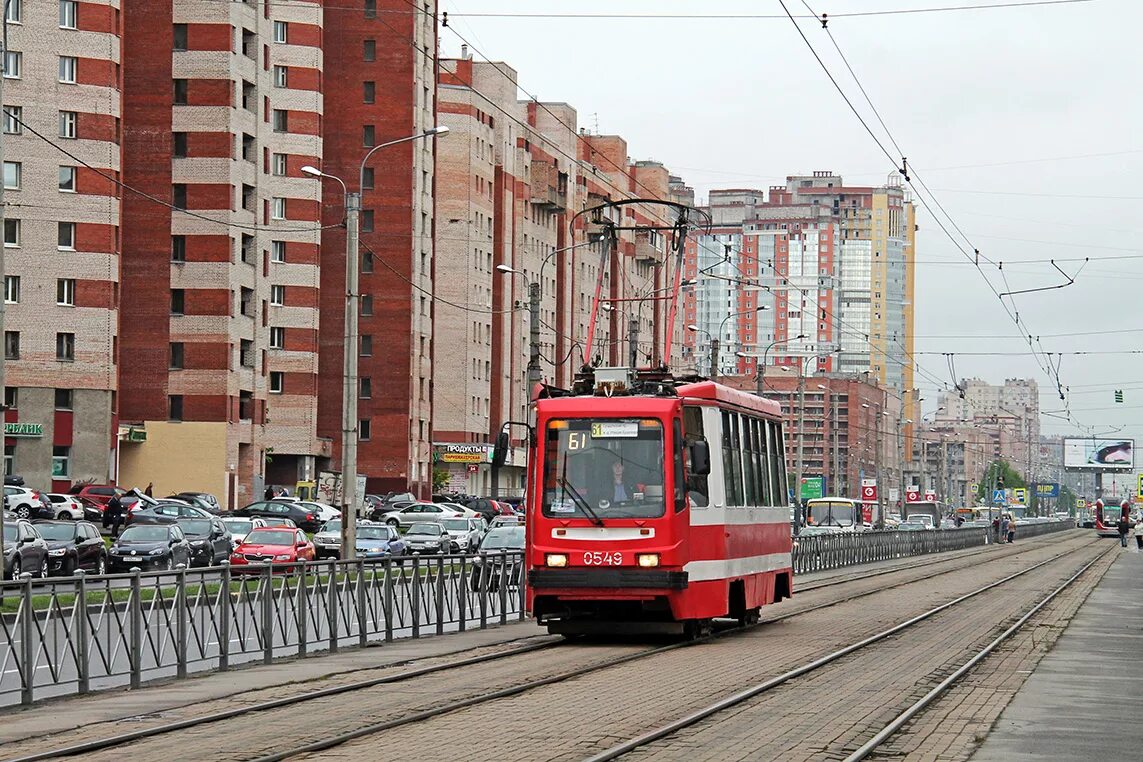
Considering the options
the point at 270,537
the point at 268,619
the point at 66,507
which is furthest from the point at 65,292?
the point at 268,619

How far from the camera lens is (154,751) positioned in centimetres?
1205

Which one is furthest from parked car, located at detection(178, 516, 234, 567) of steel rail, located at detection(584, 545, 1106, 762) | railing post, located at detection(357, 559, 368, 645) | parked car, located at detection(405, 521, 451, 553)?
railing post, located at detection(357, 559, 368, 645)

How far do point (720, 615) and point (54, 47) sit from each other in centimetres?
5993

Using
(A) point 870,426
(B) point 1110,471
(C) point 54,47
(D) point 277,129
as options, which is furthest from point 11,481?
(A) point 870,426

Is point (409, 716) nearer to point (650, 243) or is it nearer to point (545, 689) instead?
point (545, 689)

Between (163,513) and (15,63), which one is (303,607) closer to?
(163,513)

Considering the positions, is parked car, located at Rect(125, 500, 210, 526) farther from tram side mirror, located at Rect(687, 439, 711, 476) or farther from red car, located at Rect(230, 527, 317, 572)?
tram side mirror, located at Rect(687, 439, 711, 476)

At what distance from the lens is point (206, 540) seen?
152 ft

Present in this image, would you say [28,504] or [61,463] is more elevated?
[61,463]

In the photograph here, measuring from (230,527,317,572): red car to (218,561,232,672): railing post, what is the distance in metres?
25.7

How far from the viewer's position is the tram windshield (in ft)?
295

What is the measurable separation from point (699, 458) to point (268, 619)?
195 inches

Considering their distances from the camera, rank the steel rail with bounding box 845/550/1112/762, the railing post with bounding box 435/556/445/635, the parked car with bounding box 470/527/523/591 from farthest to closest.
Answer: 1. the parked car with bounding box 470/527/523/591
2. the railing post with bounding box 435/556/445/635
3. the steel rail with bounding box 845/550/1112/762

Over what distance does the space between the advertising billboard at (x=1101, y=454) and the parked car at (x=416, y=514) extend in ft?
233
